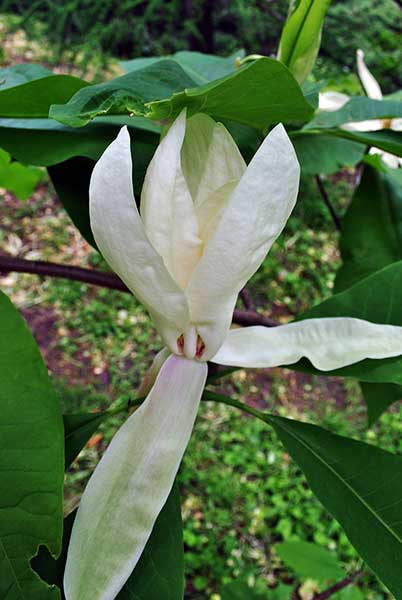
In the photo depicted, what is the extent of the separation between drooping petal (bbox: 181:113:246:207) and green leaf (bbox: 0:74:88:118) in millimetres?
129

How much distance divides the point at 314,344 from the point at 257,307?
6.89 feet

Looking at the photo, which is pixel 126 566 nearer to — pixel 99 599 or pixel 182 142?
pixel 99 599

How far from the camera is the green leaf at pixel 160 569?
457 mm

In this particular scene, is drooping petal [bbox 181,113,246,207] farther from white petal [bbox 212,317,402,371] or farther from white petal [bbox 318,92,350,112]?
white petal [bbox 318,92,350,112]

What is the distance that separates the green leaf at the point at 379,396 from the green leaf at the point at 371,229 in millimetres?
181

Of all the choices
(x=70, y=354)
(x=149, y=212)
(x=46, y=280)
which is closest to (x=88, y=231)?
(x=149, y=212)

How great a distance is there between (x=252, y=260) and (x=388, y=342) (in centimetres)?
15

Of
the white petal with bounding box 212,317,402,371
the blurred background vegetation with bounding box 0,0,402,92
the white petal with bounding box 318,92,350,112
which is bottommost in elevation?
the blurred background vegetation with bounding box 0,0,402,92

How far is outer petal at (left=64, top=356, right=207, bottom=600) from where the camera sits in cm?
41

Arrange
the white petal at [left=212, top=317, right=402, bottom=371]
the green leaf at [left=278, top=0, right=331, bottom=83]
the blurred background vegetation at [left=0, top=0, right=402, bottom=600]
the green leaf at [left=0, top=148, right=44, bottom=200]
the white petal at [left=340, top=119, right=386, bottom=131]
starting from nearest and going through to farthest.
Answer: the white petal at [left=212, top=317, right=402, bottom=371] → the green leaf at [left=278, top=0, right=331, bottom=83] → the white petal at [left=340, top=119, right=386, bottom=131] → the green leaf at [left=0, top=148, right=44, bottom=200] → the blurred background vegetation at [left=0, top=0, right=402, bottom=600]

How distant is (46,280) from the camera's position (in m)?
2.72

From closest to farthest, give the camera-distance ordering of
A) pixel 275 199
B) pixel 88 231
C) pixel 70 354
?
pixel 275 199 < pixel 88 231 < pixel 70 354

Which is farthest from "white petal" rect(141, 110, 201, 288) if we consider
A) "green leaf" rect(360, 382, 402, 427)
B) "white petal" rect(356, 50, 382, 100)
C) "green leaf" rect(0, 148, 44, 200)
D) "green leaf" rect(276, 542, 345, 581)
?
"green leaf" rect(276, 542, 345, 581)

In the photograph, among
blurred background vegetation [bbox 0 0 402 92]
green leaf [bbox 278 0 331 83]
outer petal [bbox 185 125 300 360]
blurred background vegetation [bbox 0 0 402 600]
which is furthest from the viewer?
blurred background vegetation [bbox 0 0 402 92]
